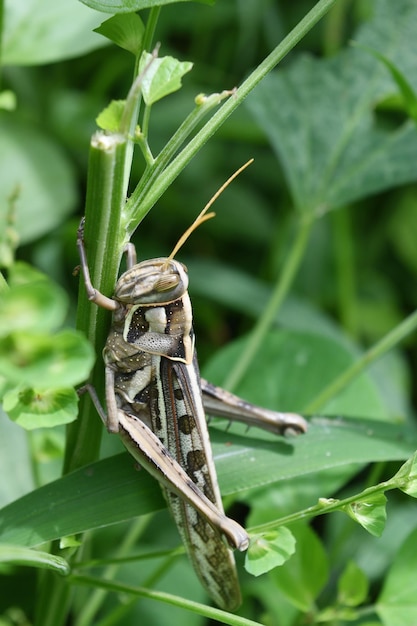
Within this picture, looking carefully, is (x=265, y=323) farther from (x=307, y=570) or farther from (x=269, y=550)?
(x=269, y=550)

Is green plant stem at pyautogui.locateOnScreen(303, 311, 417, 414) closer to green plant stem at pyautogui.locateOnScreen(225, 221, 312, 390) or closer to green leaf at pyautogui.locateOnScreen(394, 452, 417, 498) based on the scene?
green plant stem at pyautogui.locateOnScreen(225, 221, 312, 390)

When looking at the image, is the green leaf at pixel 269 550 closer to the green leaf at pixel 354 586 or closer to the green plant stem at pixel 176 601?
the green plant stem at pixel 176 601

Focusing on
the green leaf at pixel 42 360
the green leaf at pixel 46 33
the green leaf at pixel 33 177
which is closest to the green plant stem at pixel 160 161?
the green leaf at pixel 42 360

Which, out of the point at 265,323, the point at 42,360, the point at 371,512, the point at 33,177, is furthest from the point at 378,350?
the point at 33,177

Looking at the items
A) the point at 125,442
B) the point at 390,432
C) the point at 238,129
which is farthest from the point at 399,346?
the point at 125,442

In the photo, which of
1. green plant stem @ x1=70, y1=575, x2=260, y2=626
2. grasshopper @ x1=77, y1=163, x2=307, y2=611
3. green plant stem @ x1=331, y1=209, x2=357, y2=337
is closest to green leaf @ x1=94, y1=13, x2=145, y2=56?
grasshopper @ x1=77, y1=163, x2=307, y2=611
